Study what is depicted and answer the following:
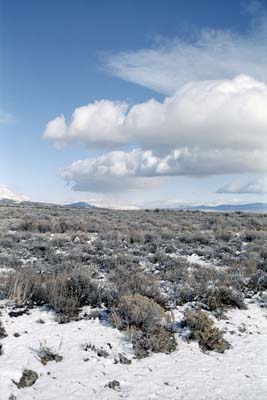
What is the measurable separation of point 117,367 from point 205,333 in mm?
2035

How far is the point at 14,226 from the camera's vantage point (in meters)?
21.8

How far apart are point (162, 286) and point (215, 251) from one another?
20.0 feet

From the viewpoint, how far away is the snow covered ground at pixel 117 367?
5707 mm

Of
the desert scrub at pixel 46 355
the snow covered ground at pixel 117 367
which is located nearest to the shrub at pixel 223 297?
the snow covered ground at pixel 117 367

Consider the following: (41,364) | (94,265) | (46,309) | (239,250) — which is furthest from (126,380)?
(239,250)

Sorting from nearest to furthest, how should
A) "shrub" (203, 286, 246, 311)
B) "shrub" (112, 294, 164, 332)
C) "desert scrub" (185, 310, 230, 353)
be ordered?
"desert scrub" (185, 310, 230, 353) → "shrub" (112, 294, 164, 332) → "shrub" (203, 286, 246, 311)

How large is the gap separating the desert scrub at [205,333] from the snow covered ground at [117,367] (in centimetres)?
17

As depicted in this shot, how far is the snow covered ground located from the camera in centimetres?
571

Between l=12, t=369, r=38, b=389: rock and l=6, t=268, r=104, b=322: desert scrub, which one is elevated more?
l=6, t=268, r=104, b=322: desert scrub

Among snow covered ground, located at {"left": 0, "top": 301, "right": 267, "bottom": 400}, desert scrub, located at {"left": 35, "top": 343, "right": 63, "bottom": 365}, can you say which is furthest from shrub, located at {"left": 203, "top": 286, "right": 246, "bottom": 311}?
desert scrub, located at {"left": 35, "top": 343, "right": 63, "bottom": 365}

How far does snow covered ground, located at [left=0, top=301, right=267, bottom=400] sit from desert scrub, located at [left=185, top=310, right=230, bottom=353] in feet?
0.56

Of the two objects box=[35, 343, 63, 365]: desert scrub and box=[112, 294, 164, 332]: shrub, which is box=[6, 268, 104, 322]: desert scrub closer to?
box=[112, 294, 164, 332]: shrub

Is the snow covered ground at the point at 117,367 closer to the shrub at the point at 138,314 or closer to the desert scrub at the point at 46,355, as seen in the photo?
the desert scrub at the point at 46,355

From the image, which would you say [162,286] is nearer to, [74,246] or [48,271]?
[48,271]
